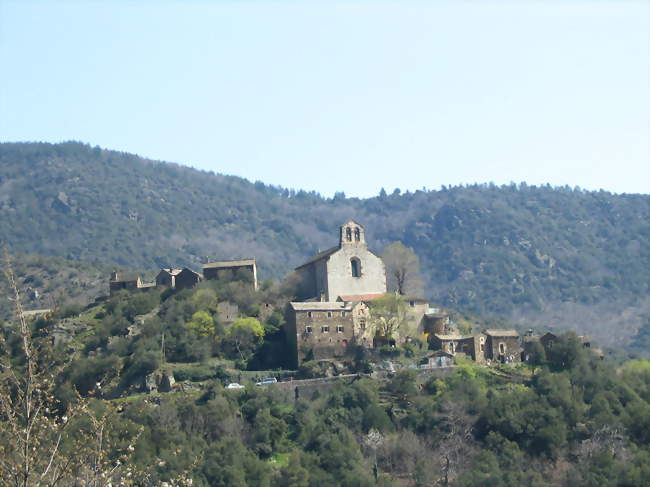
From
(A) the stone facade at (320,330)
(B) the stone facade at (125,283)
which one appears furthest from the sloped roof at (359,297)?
(B) the stone facade at (125,283)

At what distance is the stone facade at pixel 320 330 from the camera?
6438 centimetres

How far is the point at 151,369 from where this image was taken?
A: 207ft

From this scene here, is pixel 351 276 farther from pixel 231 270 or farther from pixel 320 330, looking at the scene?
pixel 231 270

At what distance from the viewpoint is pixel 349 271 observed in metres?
70.6

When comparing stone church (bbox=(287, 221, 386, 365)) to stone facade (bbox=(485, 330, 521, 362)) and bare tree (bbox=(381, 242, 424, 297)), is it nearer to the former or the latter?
bare tree (bbox=(381, 242, 424, 297))

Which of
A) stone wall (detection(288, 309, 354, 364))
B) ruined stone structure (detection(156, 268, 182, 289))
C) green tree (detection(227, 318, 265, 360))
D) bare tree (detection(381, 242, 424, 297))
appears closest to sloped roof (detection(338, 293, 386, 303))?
stone wall (detection(288, 309, 354, 364))

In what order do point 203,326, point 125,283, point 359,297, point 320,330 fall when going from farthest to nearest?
1. point 125,283
2. point 359,297
3. point 203,326
4. point 320,330

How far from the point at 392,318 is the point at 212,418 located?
1390 cm

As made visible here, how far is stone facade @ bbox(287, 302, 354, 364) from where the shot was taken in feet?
211

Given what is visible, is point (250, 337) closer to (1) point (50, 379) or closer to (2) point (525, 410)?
(2) point (525, 410)

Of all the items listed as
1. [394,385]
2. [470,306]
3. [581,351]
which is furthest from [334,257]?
[470,306]

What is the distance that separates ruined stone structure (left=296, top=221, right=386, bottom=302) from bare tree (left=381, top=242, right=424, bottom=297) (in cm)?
449

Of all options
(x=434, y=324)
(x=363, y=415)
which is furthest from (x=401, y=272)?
(x=363, y=415)

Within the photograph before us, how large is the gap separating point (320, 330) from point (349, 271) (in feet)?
23.9
